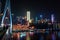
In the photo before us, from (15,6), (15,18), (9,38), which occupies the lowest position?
(9,38)

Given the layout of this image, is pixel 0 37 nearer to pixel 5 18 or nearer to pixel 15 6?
pixel 5 18

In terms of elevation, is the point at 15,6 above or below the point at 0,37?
above

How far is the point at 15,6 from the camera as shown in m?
2.72

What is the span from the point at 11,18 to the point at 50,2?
1.95 feet

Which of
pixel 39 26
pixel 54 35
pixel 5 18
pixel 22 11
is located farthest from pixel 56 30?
pixel 5 18

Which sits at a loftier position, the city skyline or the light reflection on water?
the city skyline

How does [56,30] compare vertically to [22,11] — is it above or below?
below

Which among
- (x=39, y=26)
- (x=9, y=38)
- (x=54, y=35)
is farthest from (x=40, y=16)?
(x=9, y=38)

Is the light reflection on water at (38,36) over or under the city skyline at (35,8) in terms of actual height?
under

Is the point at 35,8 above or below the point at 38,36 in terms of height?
above

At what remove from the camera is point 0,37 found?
2.56m

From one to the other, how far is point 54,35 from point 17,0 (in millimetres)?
705

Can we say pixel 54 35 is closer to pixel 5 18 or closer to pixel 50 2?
pixel 50 2

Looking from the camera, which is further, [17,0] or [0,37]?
[17,0]
